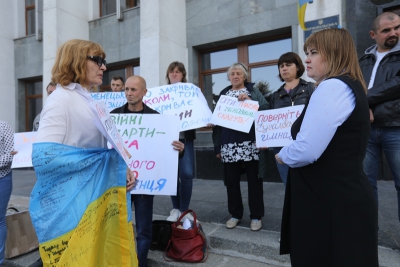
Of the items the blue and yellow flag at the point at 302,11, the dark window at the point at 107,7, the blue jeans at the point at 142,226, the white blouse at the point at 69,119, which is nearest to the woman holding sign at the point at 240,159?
the blue jeans at the point at 142,226

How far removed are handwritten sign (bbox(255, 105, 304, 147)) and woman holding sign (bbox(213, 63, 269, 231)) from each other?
0.66 ft

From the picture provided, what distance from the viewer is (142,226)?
102 inches

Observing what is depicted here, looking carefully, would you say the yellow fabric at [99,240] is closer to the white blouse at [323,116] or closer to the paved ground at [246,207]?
the white blouse at [323,116]

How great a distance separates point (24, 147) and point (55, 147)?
2902 millimetres

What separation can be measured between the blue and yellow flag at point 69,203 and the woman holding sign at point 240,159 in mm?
1803

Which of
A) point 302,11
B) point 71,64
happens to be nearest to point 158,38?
point 302,11

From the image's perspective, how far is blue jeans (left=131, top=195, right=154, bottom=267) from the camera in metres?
2.60

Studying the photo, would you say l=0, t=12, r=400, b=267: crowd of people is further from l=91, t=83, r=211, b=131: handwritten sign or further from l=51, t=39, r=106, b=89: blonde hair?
l=91, t=83, r=211, b=131: handwritten sign

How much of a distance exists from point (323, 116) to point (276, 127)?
1.67m

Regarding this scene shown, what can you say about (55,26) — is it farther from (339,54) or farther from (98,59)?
(339,54)

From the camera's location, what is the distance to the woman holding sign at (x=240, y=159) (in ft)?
10.8

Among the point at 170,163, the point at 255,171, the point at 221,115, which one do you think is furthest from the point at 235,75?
the point at 170,163

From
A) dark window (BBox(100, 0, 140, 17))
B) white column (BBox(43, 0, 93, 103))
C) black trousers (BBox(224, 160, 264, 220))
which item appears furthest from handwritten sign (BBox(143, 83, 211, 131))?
dark window (BBox(100, 0, 140, 17))

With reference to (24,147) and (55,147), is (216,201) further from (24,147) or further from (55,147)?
(55,147)
